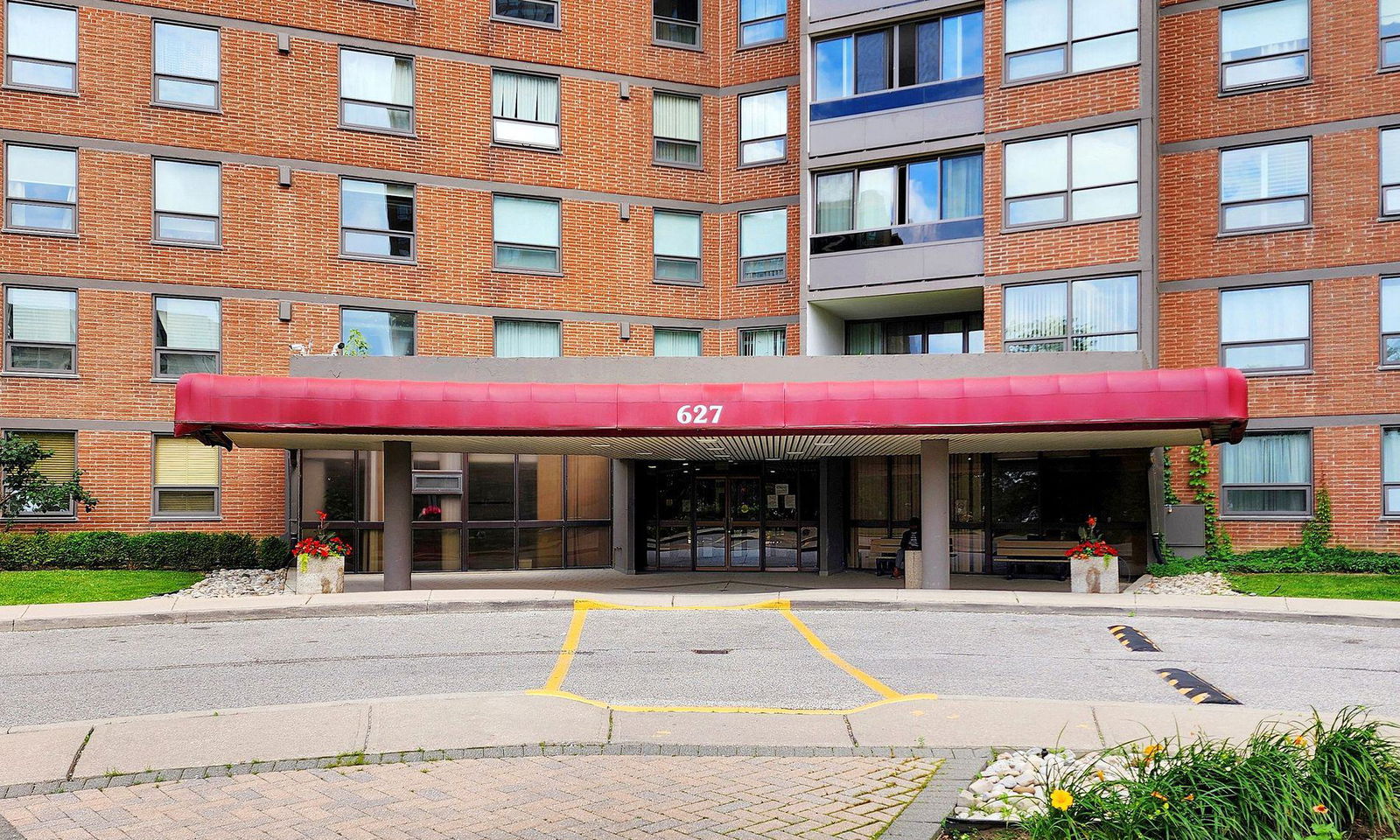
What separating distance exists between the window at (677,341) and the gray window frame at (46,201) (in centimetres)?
1343

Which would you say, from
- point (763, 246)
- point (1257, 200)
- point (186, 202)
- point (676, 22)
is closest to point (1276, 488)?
point (1257, 200)

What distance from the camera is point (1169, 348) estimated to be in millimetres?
25078

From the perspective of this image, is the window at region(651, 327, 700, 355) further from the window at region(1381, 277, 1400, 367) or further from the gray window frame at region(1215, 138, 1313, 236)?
the window at region(1381, 277, 1400, 367)

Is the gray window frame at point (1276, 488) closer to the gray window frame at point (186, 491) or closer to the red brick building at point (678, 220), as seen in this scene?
the red brick building at point (678, 220)

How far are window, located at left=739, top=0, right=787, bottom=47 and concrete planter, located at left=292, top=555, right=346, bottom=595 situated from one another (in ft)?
57.0

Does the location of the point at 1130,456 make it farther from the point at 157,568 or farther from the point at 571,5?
the point at 157,568

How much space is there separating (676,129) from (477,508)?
11.0 meters

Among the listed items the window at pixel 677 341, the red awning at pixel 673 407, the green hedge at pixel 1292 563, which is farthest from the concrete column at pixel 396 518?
the green hedge at pixel 1292 563

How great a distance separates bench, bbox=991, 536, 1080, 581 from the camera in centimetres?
2472

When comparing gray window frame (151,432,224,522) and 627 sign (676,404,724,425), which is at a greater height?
627 sign (676,404,724,425)

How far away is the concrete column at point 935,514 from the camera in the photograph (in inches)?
805

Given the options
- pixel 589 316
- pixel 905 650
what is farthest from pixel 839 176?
pixel 905 650

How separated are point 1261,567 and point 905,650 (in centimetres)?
1310

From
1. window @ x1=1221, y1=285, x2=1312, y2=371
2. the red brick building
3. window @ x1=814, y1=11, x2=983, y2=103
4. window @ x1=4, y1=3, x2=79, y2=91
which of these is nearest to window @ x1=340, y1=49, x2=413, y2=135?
the red brick building
